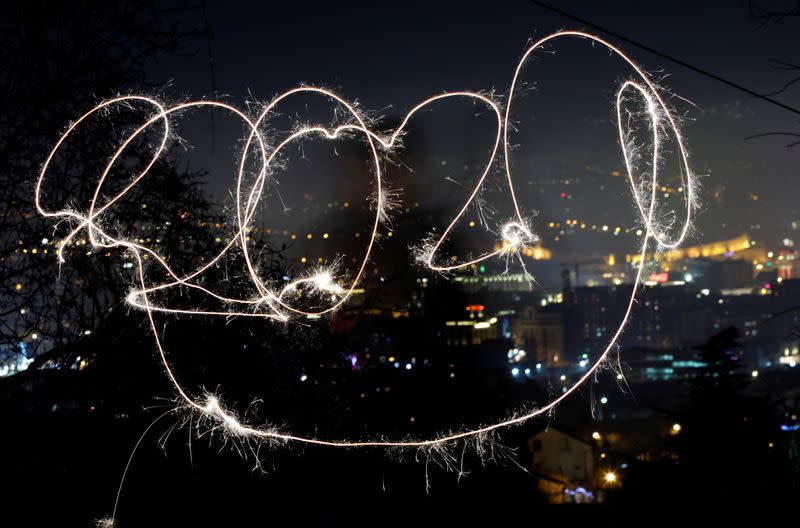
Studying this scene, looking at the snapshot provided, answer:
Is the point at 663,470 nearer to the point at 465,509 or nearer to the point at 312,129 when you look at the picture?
the point at 465,509

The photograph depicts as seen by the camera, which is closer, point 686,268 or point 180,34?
point 180,34

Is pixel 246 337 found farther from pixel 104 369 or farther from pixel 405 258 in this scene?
pixel 405 258

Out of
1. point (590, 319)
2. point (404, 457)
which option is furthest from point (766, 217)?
point (404, 457)

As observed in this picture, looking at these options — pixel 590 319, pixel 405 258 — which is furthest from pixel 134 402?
pixel 590 319

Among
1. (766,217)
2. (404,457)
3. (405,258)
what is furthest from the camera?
(766,217)

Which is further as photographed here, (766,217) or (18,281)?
(766,217)

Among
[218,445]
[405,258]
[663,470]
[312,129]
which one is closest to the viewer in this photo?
[312,129]

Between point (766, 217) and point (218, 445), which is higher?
point (766, 217)

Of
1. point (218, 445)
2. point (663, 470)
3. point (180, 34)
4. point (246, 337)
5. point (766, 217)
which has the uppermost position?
point (766, 217)

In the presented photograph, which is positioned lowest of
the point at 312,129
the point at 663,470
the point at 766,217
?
the point at 663,470

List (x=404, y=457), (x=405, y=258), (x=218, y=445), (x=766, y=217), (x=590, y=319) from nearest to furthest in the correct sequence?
(x=218, y=445)
(x=404, y=457)
(x=405, y=258)
(x=590, y=319)
(x=766, y=217)
